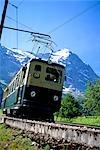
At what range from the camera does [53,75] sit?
73.4ft

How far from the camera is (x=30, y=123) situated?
1452 centimetres

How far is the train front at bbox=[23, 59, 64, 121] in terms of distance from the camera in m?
21.2

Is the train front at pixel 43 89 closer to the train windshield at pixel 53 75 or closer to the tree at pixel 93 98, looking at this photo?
the train windshield at pixel 53 75

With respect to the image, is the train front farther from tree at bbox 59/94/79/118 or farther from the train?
tree at bbox 59/94/79/118

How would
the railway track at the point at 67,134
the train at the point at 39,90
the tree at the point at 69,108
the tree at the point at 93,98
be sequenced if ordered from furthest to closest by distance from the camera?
1. the tree at the point at 93,98
2. the tree at the point at 69,108
3. the train at the point at 39,90
4. the railway track at the point at 67,134

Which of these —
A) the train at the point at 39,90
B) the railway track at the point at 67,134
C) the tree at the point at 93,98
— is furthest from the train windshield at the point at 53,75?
the tree at the point at 93,98

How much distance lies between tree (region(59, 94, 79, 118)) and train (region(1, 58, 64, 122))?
52.7m

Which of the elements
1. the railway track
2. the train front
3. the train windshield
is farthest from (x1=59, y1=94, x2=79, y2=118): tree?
the railway track

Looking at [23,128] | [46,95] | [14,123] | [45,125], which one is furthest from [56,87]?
[45,125]

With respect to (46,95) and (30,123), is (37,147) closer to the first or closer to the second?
(30,123)

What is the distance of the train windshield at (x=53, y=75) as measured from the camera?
72.4 ft

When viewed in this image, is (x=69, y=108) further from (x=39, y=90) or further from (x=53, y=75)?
(x=39, y=90)

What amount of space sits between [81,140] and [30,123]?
6303mm

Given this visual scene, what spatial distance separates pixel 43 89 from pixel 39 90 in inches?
11.1
